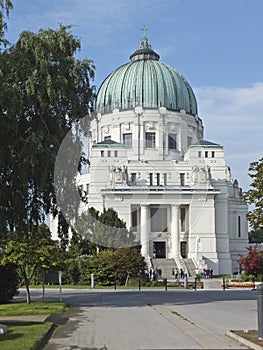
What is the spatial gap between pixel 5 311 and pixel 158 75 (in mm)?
69061

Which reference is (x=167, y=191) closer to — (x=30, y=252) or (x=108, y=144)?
(x=108, y=144)

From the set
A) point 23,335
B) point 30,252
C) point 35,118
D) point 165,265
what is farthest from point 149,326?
point 165,265

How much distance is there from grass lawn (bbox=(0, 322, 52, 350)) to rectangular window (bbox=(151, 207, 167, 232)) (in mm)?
60919

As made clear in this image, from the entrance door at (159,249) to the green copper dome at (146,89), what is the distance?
21019 millimetres

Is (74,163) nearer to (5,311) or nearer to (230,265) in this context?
(5,311)

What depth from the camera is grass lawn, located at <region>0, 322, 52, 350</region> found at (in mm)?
11930

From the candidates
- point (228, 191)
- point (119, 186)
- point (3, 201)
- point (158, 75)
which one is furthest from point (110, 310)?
point (158, 75)

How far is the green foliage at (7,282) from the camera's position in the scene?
86.6ft

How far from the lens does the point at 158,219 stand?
78.4 m

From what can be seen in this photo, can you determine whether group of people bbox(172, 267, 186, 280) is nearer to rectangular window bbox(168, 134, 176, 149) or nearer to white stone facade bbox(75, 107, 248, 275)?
→ white stone facade bbox(75, 107, 248, 275)

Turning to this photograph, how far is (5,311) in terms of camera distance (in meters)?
21.4

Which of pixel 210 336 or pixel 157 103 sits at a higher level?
pixel 157 103

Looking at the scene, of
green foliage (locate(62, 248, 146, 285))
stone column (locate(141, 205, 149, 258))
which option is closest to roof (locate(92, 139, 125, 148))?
stone column (locate(141, 205, 149, 258))

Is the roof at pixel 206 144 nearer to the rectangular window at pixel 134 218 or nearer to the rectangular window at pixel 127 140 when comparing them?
the rectangular window at pixel 127 140
